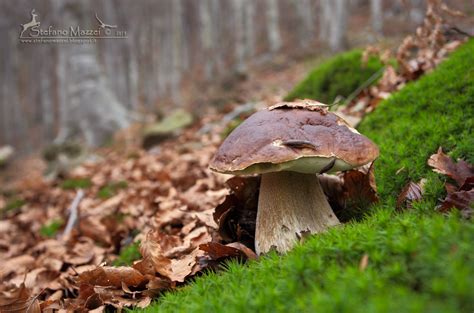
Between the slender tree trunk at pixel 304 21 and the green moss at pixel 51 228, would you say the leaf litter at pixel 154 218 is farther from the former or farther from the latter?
the slender tree trunk at pixel 304 21

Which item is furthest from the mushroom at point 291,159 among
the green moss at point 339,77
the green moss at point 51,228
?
the green moss at point 51,228

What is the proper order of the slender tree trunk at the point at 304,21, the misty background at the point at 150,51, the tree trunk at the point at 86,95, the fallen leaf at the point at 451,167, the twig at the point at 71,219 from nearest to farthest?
the fallen leaf at the point at 451,167, the twig at the point at 71,219, the tree trunk at the point at 86,95, the misty background at the point at 150,51, the slender tree trunk at the point at 304,21

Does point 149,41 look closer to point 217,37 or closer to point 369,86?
point 217,37

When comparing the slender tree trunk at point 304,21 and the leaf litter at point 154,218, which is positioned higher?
the slender tree trunk at point 304,21

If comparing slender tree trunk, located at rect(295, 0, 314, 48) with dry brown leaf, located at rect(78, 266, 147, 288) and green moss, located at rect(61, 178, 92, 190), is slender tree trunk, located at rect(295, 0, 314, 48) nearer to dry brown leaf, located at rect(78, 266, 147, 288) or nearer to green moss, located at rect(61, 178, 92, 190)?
green moss, located at rect(61, 178, 92, 190)

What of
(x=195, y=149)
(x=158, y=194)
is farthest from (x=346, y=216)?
(x=195, y=149)

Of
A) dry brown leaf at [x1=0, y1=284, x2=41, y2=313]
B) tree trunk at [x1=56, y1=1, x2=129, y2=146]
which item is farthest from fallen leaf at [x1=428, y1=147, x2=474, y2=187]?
tree trunk at [x1=56, y1=1, x2=129, y2=146]

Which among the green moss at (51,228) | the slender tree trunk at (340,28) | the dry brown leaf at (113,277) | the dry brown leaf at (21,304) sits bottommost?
the green moss at (51,228)
